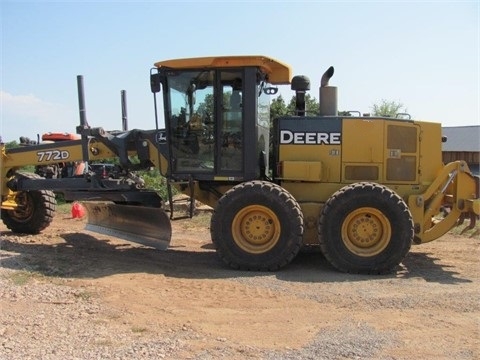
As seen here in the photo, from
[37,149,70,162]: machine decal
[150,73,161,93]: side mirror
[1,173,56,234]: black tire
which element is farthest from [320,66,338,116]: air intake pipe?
[1,173,56,234]: black tire

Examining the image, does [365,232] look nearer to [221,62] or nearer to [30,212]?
[221,62]

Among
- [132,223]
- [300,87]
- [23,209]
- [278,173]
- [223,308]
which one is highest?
[300,87]

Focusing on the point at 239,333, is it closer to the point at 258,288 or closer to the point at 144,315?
the point at 144,315

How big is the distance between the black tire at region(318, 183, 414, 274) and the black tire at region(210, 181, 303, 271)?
0.43 m

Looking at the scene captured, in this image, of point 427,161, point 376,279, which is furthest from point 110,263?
point 427,161

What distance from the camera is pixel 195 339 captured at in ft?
14.7

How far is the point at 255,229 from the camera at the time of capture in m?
7.23

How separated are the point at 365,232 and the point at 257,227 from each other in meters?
1.45

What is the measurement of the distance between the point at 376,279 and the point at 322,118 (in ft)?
7.90

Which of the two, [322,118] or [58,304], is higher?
[322,118]

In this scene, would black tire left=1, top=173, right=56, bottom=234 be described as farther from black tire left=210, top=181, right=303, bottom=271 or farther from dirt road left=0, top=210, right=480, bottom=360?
black tire left=210, top=181, right=303, bottom=271

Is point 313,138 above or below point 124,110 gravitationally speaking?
below

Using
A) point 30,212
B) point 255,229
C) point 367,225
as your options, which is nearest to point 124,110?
point 30,212

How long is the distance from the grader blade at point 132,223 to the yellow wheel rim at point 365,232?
262 cm
